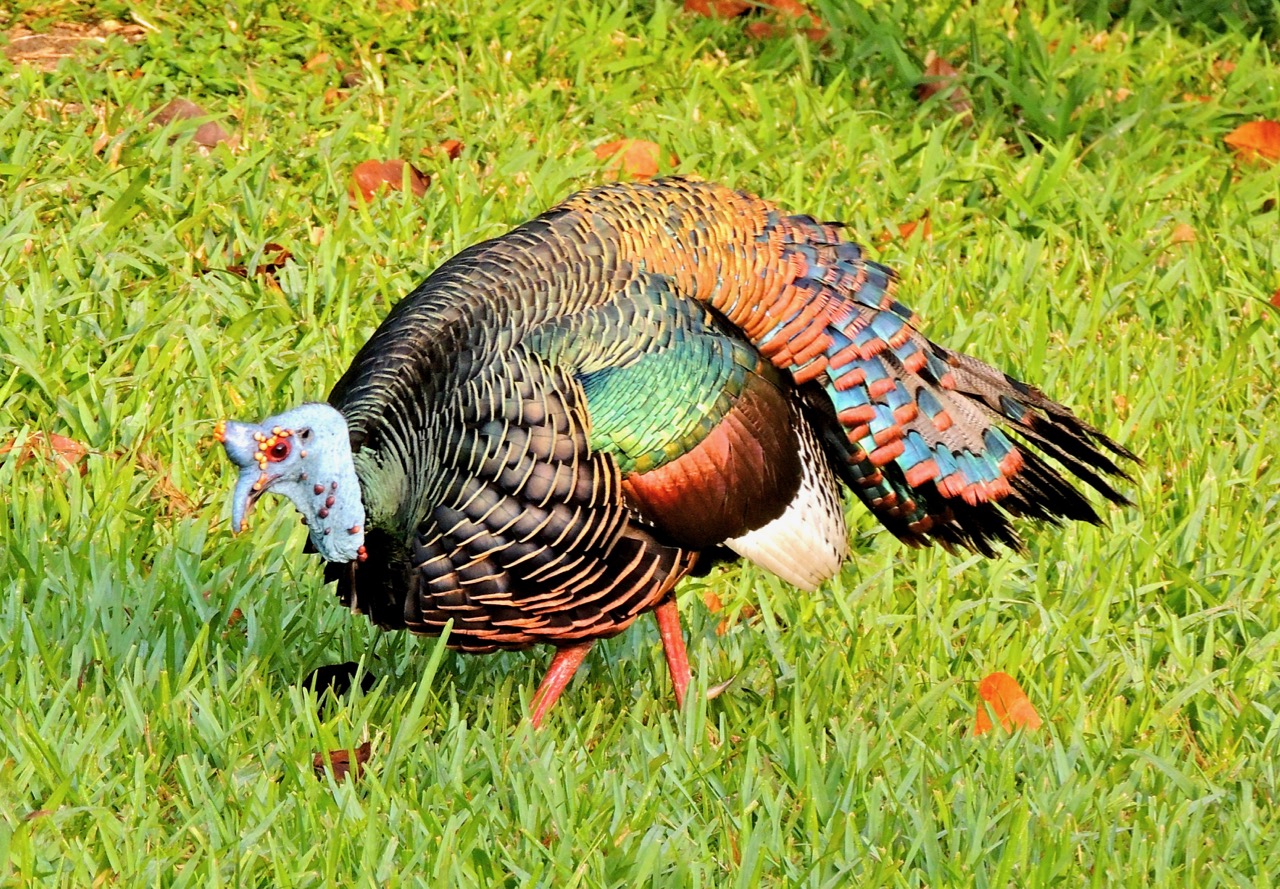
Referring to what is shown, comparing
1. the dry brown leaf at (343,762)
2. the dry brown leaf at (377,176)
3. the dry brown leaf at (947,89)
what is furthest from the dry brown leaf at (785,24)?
→ the dry brown leaf at (343,762)

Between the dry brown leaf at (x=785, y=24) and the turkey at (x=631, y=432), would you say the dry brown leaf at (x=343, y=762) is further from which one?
the dry brown leaf at (x=785, y=24)

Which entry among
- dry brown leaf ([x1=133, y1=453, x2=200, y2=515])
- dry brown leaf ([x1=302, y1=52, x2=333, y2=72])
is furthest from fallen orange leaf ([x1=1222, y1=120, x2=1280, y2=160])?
dry brown leaf ([x1=133, y1=453, x2=200, y2=515])

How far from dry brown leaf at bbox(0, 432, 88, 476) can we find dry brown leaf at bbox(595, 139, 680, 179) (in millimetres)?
2117

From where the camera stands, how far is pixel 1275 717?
3.83 meters

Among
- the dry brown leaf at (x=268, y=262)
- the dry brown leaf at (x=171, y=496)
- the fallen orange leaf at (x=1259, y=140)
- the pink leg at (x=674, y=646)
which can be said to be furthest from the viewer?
the fallen orange leaf at (x=1259, y=140)

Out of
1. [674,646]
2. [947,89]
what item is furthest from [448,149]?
[674,646]

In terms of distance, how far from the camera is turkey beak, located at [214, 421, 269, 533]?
3.19 metres

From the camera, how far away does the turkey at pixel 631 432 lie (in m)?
3.39

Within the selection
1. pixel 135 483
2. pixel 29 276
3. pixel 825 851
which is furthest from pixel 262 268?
pixel 825 851

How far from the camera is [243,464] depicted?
10.6 feet

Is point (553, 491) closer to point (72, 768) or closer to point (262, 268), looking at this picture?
point (72, 768)

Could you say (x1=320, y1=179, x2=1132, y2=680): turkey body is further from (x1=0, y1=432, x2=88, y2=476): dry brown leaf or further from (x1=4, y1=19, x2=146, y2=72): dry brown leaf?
(x1=4, y1=19, x2=146, y2=72): dry brown leaf

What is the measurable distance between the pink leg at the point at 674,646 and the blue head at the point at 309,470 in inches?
31.7

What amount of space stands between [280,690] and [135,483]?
3.07 ft
